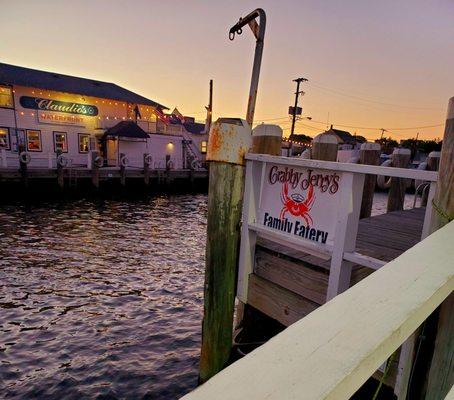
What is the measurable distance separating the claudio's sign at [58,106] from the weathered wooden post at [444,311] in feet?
96.9

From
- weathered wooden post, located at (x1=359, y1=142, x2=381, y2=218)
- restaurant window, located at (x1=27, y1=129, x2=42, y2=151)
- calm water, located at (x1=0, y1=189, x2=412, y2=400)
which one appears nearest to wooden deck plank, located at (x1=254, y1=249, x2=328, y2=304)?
calm water, located at (x1=0, y1=189, x2=412, y2=400)

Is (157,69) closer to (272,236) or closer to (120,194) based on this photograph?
(120,194)

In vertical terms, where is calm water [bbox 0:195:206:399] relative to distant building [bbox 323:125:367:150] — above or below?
below

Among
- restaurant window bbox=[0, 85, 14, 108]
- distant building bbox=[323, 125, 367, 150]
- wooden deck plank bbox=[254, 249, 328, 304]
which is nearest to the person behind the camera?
wooden deck plank bbox=[254, 249, 328, 304]

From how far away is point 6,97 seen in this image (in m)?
24.5

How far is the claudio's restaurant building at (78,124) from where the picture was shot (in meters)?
24.6

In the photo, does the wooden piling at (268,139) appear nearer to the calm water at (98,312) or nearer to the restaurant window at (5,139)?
the calm water at (98,312)

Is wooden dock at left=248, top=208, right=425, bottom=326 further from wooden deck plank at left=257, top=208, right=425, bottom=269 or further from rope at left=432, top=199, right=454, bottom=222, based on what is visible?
rope at left=432, top=199, right=454, bottom=222

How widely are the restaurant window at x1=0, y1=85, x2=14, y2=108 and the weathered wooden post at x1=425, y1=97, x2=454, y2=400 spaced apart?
29475 millimetres

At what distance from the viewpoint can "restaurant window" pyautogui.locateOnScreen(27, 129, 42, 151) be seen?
25547mm

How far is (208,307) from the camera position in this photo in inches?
125

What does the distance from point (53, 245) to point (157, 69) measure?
150ft

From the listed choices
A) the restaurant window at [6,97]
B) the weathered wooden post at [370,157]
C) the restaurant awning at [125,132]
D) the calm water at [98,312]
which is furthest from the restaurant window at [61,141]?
the weathered wooden post at [370,157]

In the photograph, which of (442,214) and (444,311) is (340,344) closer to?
(444,311)
